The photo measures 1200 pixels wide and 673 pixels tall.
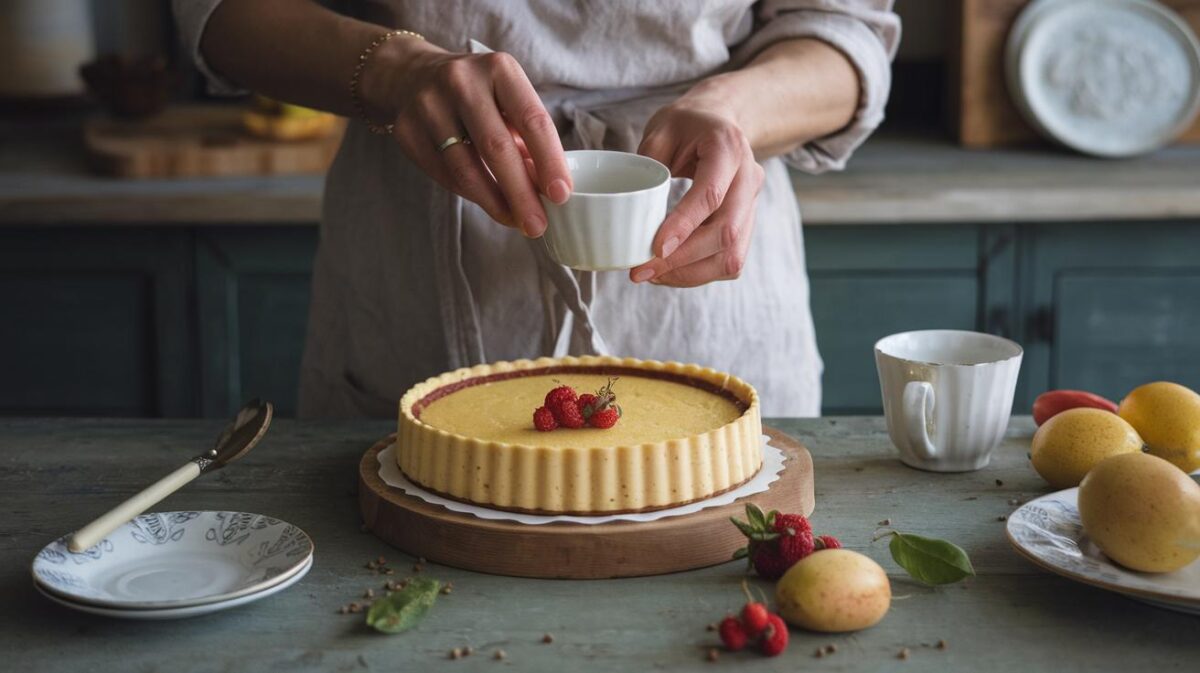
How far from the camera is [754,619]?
0.94 meters

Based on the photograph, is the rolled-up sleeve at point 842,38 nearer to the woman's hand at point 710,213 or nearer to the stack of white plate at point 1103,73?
the woman's hand at point 710,213

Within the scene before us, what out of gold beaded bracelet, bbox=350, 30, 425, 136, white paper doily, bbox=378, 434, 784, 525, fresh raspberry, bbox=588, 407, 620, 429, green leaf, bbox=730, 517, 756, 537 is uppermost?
gold beaded bracelet, bbox=350, 30, 425, 136

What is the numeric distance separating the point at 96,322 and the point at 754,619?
6.37 ft

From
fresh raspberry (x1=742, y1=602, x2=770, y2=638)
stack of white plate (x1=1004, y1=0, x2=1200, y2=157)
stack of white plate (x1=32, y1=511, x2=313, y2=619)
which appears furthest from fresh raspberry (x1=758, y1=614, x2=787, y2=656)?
stack of white plate (x1=1004, y1=0, x2=1200, y2=157)

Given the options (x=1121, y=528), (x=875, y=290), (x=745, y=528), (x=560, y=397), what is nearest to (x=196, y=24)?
(x=560, y=397)

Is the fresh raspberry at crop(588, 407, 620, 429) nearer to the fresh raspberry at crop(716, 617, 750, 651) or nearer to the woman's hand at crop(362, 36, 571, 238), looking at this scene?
the woman's hand at crop(362, 36, 571, 238)

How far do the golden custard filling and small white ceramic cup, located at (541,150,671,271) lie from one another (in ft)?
0.48

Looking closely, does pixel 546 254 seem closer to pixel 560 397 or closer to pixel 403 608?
pixel 560 397

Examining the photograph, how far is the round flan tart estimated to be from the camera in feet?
3.63

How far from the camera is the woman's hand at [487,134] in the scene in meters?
1.16

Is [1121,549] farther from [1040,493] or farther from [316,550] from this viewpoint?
[316,550]

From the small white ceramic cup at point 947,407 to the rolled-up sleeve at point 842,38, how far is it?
0.43 metres

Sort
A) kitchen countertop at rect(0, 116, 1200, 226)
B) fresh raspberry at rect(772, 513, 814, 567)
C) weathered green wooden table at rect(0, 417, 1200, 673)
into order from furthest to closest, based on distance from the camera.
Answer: kitchen countertop at rect(0, 116, 1200, 226), fresh raspberry at rect(772, 513, 814, 567), weathered green wooden table at rect(0, 417, 1200, 673)

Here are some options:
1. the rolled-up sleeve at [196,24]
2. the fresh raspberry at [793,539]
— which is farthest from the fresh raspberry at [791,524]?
the rolled-up sleeve at [196,24]
